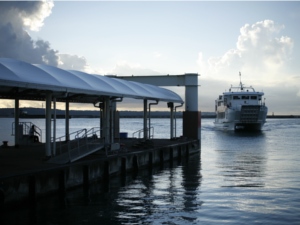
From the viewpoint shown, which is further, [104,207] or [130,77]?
[130,77]

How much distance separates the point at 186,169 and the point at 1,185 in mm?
14884

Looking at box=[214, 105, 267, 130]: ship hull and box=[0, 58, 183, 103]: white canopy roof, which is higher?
box=[0, 58, 183, 103]: white canopy roof

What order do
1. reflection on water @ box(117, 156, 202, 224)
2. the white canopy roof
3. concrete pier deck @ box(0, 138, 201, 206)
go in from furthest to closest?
1. the white canopy roof
2. concrete pier deck @ box(0, 138, 201, 206)
3. reflection on water @ box(117, 156, 202, 224)

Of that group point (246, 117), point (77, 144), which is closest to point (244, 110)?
point (246, 117)

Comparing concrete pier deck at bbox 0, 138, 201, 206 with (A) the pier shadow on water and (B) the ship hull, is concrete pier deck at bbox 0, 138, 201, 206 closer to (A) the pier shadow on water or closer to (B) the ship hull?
(A) the pier shadow on water

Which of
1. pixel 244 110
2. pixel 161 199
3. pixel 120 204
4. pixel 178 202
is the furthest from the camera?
pixel 244 110

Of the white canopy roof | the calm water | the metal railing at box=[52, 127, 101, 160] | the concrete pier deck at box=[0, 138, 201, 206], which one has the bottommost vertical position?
the calm water

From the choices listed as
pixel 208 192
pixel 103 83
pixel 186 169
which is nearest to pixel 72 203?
pixel 208 192

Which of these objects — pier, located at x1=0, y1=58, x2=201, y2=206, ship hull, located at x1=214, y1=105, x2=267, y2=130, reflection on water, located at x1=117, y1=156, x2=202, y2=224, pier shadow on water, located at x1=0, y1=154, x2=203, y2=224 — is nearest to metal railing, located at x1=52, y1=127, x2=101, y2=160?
pier, located at x1=0, y1=58, x2=201, y2=206

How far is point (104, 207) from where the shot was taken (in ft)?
49.7

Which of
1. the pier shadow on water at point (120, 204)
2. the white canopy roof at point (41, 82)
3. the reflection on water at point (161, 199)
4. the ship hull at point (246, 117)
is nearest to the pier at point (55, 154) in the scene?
the white canopy roof at point (41, 82)

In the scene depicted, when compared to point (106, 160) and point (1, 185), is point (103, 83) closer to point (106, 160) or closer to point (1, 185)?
point (106, 160)

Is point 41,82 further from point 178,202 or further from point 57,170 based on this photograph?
point 178,202

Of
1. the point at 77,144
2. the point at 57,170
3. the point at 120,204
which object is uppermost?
the point at 77,144
